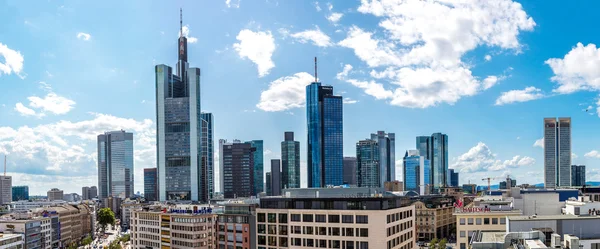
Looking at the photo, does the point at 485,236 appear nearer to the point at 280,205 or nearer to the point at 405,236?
the point at 405,236

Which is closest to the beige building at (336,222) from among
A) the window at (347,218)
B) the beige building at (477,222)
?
the window at (347,218)

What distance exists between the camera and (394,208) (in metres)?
112

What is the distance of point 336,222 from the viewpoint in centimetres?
11031

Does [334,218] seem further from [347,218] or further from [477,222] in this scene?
[477,222]

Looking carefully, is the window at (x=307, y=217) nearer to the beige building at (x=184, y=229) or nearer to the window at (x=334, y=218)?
the window at (x=334, y=218)

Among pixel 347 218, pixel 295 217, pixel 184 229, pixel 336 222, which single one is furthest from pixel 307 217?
pixel 184 229

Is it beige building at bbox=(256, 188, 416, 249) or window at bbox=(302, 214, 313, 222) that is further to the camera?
window at bbox=(302, 214, 313, 222)

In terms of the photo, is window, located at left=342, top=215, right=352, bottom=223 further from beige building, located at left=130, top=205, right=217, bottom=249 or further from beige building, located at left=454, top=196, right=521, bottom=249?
beige building, located at left=130, top=205, right=217, bottom=249

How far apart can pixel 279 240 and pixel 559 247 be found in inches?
3241

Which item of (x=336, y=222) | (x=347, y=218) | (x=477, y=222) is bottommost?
(x=336, y=222)

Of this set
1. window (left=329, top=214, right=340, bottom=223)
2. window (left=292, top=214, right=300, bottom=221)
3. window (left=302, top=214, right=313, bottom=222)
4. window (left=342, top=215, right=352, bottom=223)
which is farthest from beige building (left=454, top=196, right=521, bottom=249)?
window (left=292, top=214, right=300, bottom=221)

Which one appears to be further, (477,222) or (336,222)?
(336,222)

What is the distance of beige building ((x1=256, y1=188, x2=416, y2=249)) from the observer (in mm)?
105750

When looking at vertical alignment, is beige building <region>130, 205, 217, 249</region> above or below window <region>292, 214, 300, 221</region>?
below
